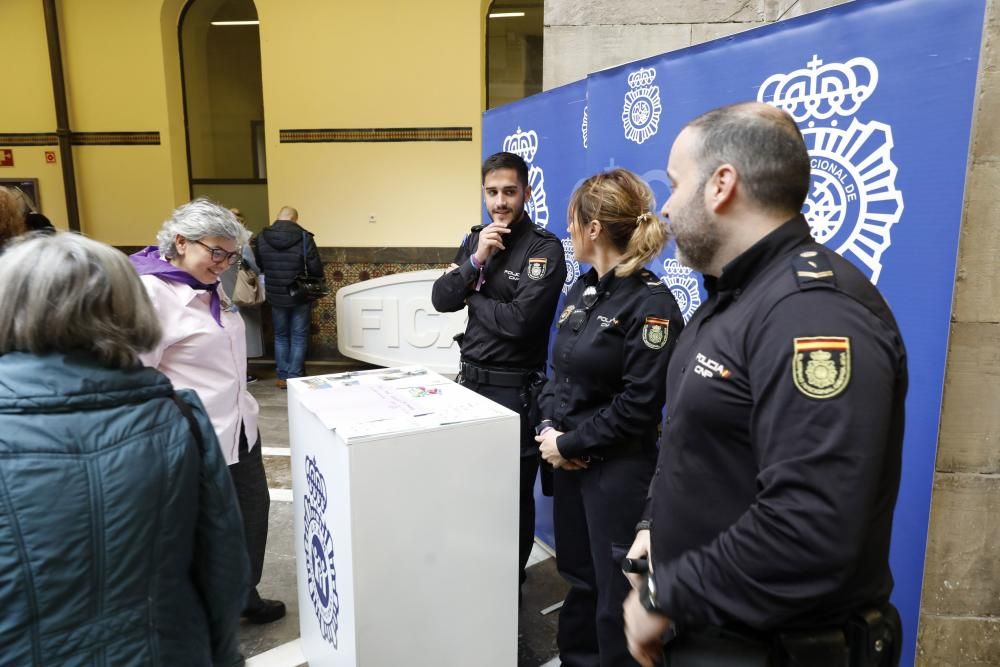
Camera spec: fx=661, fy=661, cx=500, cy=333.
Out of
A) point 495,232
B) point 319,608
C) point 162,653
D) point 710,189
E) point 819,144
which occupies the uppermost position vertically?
point 819,144

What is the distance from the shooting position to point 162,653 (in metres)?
1.14

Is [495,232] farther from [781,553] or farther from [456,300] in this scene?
[781,553]

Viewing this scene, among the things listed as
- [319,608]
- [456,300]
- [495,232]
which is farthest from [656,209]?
[319,608]

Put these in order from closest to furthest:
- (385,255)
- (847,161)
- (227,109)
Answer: (847,161), (385,255), (227,109)

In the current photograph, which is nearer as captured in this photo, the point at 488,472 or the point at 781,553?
the point at 781,553

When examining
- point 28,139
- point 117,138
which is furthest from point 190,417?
point 28,139

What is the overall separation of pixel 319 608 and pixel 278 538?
1.33 metres

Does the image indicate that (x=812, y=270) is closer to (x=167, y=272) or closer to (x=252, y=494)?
(x=167, y=272)

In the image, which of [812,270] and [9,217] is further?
[9,217]

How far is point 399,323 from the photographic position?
6.14 metres

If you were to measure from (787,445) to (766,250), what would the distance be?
0.32 m

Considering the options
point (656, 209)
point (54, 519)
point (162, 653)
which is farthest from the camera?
point (656, 209)

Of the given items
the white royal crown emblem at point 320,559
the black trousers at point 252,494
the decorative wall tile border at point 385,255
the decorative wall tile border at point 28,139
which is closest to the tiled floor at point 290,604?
the black trousers at point 252,494

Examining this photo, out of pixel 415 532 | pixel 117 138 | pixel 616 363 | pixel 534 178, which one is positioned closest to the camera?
pixel 415 532
